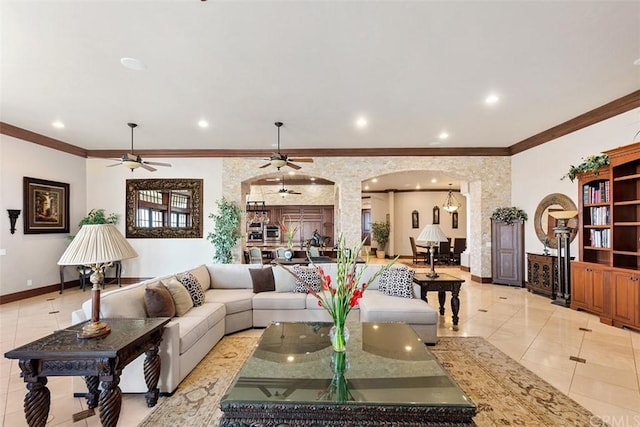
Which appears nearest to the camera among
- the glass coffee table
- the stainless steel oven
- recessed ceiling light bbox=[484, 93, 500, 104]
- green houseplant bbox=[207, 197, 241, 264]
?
the glass coffee table

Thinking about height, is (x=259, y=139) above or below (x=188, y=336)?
above

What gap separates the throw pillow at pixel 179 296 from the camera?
3389 millimetres

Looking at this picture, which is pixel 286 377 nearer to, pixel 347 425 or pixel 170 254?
pixel 347 425

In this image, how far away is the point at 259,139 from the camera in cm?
682

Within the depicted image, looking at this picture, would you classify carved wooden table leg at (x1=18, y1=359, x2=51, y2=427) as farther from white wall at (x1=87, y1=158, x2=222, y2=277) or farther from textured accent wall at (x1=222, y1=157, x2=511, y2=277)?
textured accent wall at (x1=222, y1=157, x2=511, y2=277)

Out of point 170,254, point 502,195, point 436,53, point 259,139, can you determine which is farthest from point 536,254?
point 170,254

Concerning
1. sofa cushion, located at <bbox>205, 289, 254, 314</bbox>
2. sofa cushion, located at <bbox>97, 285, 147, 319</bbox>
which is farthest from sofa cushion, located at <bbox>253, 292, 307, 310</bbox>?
sofa cushion, located at <bbox>97, 285, 147, 319</bbox>

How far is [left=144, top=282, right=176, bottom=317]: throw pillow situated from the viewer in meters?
3.06

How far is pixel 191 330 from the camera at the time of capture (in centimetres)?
305

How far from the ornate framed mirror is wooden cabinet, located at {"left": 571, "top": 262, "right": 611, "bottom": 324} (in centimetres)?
775

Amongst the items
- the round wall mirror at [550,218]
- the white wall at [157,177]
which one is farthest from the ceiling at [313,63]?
the white wall at [157,177]

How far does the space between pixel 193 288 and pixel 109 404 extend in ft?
6.26

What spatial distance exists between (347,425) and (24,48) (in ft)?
15.2

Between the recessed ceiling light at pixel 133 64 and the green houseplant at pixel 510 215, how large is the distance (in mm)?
7523
